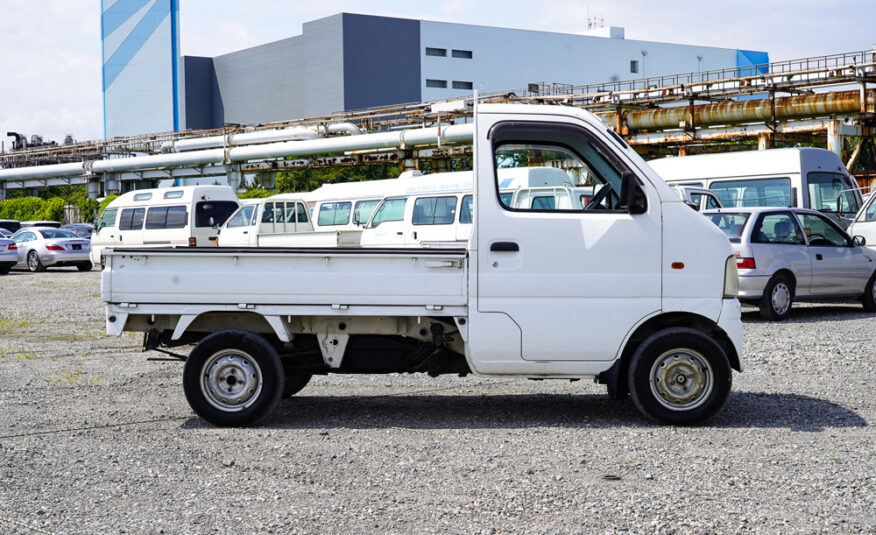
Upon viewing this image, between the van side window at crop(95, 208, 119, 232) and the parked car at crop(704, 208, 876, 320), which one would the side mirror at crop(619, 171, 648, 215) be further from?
the van side window at crop(95, 208, 119, 232)

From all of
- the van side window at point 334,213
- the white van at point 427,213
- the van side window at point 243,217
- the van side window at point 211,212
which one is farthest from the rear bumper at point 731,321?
the van side window at point 211,212

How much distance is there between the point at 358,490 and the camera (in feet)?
17.0

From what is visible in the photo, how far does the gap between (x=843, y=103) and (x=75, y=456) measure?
28.0m

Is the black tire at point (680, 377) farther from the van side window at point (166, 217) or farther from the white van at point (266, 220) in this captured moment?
the van side window at point (166, 217)

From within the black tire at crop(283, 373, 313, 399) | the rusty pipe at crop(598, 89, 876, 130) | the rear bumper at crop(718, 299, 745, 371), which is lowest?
the black tire at crop(283, 373, 313, 399)

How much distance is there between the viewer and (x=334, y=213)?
87.6 feet

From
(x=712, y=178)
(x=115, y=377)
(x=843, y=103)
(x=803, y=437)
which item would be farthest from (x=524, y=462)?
(x=843, y=103)

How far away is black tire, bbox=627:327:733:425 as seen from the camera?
6.60 m

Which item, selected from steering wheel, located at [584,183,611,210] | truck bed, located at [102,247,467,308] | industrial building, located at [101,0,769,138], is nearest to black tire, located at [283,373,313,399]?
truck bed, located at [102,247,467,308]

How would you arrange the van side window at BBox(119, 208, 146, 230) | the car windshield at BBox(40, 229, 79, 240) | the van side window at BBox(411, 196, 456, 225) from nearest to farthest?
the van side window at BBox(411, 196, 456, 225) → the van side window at BBox(119, 208, 146, 230) → the car windshield at BBox(40, 229, 79, 240)

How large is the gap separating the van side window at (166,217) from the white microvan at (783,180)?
1351cm

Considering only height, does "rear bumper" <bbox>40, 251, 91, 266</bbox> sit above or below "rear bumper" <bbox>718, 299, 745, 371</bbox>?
above

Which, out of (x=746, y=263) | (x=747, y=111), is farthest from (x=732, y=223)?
(x=747, y=111)

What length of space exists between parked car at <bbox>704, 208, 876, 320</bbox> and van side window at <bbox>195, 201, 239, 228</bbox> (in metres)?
16.4
